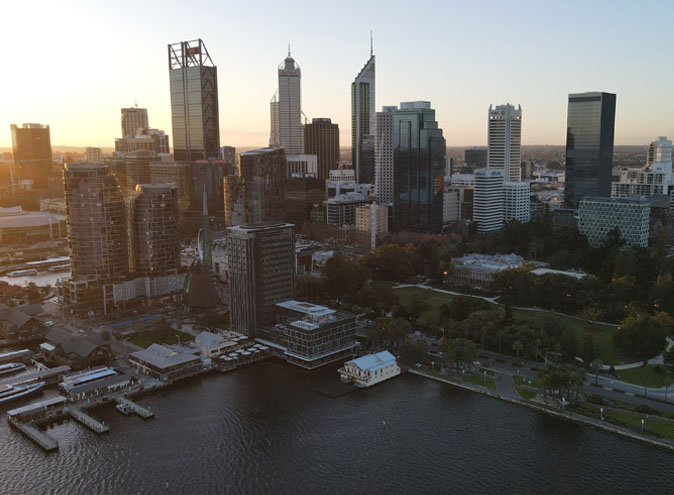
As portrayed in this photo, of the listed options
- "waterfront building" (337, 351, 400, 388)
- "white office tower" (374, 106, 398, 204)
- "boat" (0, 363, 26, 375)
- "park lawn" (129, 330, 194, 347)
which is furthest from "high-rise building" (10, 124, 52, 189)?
"waterfront building" (337, 351, 400, 388)

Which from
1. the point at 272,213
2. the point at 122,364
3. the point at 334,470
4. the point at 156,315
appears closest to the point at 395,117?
the point at 272,213

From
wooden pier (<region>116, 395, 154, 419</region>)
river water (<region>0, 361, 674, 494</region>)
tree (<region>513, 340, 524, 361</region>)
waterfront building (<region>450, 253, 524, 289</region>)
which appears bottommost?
river water (<region>0, 361, 674, 494</region>)

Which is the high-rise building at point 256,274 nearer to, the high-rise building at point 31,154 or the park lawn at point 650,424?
the park lawn at point 650,424

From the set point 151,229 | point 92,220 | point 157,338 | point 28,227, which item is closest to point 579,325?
point 157,338

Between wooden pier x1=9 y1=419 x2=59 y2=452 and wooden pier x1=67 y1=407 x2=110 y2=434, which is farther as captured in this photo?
wooden pier x1=67 y1=407 x2=110 y2=434

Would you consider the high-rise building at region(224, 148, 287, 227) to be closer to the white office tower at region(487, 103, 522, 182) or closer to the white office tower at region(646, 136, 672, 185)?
the white office tower at region(487, 103, 522, 182)

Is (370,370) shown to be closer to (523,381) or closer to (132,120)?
(523,381)

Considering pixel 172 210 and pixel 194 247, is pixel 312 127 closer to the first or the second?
pixel 194 247
